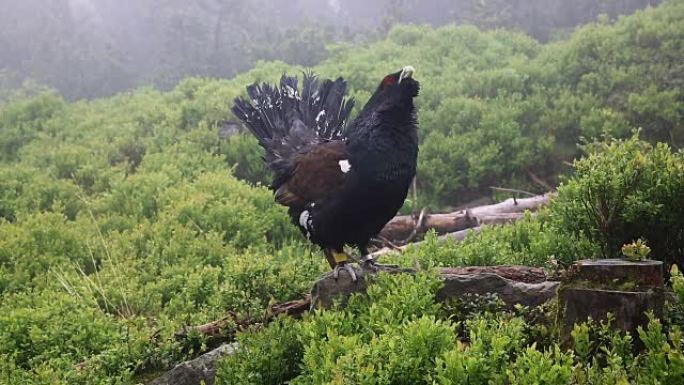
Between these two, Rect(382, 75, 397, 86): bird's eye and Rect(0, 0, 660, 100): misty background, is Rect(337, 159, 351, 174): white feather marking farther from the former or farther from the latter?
Rect(0, 0, 660, 100): misty background

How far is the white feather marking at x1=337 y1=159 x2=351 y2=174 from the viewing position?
16.3ft

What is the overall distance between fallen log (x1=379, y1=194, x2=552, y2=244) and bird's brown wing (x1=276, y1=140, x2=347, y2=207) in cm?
358

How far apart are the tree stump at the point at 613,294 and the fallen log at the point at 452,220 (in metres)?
5.21

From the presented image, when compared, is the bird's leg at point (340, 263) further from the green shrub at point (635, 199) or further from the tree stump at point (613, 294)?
the green shrub at point (635, 199)

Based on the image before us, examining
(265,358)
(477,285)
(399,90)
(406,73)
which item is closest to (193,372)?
(265,358)

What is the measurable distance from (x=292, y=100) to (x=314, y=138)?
749 mm

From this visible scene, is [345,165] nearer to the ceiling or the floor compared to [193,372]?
nearer to the ceiling

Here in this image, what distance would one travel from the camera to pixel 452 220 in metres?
9.27

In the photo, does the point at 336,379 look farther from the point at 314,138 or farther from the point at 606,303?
the point at 314,138

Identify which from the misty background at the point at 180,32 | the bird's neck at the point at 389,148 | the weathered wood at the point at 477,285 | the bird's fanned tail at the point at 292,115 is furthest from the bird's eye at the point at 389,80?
the misty background at the point at 180,32

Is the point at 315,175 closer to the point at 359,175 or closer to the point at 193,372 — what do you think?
the point at 359,175

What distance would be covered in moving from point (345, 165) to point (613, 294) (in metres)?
2.34

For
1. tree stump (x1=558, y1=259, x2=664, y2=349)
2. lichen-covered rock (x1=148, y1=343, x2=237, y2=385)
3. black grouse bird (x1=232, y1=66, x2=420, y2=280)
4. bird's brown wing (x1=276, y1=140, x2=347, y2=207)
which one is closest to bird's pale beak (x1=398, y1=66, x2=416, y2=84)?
black grouse bird (x1=232, y1=66, x2=420, y2=280)

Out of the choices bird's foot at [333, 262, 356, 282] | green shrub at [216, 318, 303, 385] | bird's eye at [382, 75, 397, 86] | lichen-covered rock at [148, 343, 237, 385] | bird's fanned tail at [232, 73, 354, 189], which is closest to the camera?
green shrub at [216, 318, 303, 385]
